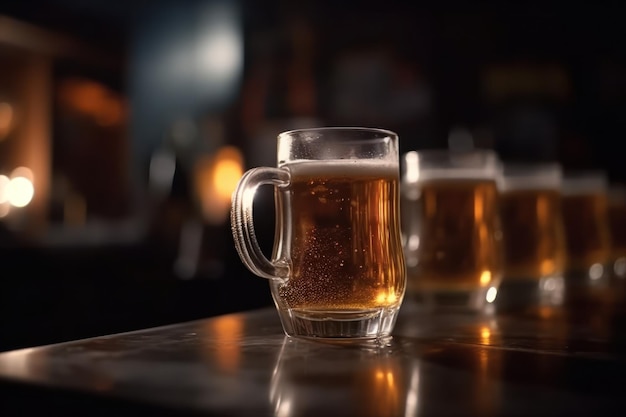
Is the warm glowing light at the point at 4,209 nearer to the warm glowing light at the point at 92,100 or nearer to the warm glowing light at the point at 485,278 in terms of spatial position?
the warm glowing light at the point at 92,100

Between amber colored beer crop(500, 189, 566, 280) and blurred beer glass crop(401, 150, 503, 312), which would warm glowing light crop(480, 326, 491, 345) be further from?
amber colored beer crop(500, 189, 566, 280)

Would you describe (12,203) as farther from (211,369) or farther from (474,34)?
(211,369)

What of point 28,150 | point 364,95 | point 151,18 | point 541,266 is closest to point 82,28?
point 151,18

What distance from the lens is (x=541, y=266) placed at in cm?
131

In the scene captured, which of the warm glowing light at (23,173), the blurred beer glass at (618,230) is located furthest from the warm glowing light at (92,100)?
the blurred beer glass at (618,230)

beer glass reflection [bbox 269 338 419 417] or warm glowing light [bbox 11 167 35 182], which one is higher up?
warm glowing light [bbox 11 167 35 182]

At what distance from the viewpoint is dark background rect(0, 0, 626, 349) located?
261 cm

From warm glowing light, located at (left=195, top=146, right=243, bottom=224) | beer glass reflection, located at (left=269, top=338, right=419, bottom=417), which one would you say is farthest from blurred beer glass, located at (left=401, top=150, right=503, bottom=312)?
warm glowing light, located at (left=195, top=146, right=243, bottom=224)

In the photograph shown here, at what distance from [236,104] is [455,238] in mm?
3166

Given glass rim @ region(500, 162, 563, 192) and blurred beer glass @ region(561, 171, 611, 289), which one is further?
blurred beer glass @ region(561, 171, 611, 289)

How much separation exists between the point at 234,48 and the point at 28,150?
58.2 inches

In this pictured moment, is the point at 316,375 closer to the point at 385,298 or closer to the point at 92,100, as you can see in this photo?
the point at 385,298

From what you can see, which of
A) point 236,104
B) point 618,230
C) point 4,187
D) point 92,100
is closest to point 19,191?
point 4,187

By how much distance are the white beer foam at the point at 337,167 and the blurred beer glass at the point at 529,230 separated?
1.91ft
